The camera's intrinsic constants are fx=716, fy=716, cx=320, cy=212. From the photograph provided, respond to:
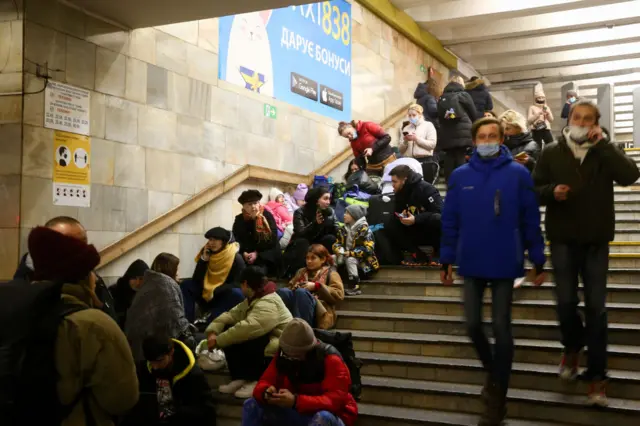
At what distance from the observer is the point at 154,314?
5.48 meters

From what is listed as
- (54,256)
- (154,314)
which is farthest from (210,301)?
(54,256)

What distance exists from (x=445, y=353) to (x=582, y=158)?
2079mm

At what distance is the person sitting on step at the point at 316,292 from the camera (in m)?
6.06

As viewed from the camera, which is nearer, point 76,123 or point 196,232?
point 76,123

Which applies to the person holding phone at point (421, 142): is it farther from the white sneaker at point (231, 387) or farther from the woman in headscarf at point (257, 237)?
the white sneaker at point (231, 387)

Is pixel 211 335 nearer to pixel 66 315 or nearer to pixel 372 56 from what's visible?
pixel 66 315

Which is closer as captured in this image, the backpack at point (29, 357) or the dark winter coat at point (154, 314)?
the backpack at point (29, 357)

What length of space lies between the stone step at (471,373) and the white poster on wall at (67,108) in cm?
319

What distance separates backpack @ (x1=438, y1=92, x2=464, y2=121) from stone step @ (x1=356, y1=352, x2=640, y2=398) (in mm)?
4223

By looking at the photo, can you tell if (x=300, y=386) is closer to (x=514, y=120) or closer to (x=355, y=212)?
(x=355, y=212)

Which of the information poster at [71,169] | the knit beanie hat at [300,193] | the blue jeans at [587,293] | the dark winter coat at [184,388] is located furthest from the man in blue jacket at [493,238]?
the knit beanie hat at [300,193]

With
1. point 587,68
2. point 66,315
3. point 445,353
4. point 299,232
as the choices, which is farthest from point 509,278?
point 587,68

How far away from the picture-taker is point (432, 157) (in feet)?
31.6

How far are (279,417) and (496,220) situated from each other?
1.71 m
